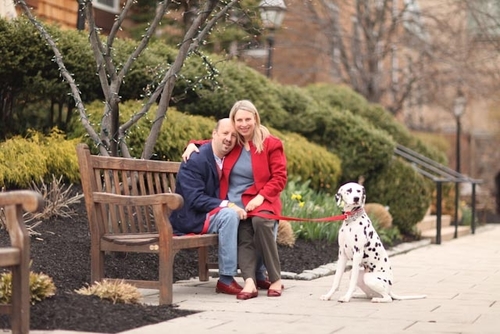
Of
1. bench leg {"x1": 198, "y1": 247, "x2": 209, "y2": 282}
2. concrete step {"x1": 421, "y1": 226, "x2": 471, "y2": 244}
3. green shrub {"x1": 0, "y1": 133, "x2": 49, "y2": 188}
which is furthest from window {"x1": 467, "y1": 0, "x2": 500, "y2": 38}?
bench leg {"x1": 198, "y1": 247, "x2": 209, "y2": 282}

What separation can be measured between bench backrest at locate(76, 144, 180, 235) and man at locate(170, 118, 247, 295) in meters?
0.40

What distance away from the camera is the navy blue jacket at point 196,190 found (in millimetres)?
8547

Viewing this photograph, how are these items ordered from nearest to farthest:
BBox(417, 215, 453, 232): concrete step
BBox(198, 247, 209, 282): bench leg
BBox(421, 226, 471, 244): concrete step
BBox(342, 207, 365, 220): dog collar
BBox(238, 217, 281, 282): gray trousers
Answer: BBox(342, 207, 365, 220): dog collar, BBox(238, 217, 281, 282): gray trousers, BBox(198, 247, 209, 282): bench leg, BBox(421, 226, 471, 244): concrete step, BBox(417, 215, 453, 232): concrete step

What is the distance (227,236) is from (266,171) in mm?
690

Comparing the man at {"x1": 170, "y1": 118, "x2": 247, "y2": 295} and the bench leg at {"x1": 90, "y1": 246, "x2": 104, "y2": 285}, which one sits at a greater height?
the man at {"x1": 170, "y1": 118, "x2": 247, "y2": 295}

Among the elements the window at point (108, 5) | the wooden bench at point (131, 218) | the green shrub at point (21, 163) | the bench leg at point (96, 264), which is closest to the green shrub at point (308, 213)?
the green shrub at point (21, 163)

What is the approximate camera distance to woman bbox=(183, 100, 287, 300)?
853cm

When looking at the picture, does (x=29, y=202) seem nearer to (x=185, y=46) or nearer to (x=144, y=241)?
(x=144, y=241)

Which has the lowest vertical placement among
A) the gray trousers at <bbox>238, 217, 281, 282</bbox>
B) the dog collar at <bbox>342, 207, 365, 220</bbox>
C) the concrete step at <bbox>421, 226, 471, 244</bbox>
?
the concrete step at <bbox>421, 226, 471, 244</bbox>

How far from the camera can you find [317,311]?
25.1 ft

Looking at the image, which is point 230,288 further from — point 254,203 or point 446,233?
point 446,233

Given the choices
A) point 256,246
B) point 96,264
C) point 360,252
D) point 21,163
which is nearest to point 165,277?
point 96,264

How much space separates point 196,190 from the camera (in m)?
8.57

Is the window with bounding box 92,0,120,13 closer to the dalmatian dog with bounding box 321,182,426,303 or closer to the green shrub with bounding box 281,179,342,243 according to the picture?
the green shrub with bounding box 281,179,342,243
